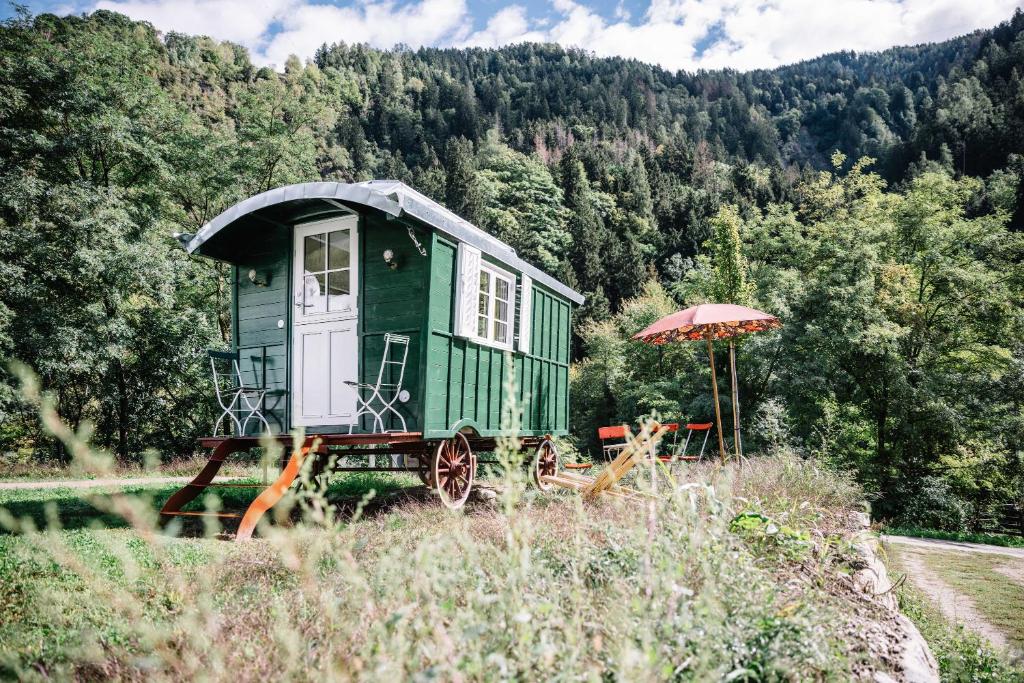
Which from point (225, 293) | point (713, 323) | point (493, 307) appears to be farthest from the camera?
point (225, 293)

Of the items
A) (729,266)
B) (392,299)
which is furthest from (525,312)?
(729,266)

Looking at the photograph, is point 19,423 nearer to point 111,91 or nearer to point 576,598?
point 111,91

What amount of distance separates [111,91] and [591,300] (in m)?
21.2

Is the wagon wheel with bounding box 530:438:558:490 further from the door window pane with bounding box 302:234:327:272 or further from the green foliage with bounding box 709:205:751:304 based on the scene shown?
the green foliage with bounding box 709:205:751:304

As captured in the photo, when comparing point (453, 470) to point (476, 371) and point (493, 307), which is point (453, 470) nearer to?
point (476, 371)

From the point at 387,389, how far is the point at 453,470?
1.31 metres

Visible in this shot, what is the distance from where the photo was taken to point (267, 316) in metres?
7.74

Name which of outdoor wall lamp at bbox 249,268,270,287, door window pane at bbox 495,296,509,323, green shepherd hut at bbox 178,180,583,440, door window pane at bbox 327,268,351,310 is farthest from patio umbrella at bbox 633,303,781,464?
outdoor wall lamp at bbox 249,268,270,287

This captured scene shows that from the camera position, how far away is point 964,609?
19.5ft

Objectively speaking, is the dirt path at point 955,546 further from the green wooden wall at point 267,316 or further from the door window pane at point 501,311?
the green wooden wall at point 267,316

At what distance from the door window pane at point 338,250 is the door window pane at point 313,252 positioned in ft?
0.32

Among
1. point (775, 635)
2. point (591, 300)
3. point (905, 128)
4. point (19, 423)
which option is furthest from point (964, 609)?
point (905, 128)

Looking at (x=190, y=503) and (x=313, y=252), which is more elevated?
(x=313, y=252)

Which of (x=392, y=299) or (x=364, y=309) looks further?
(x=364, y=309)
